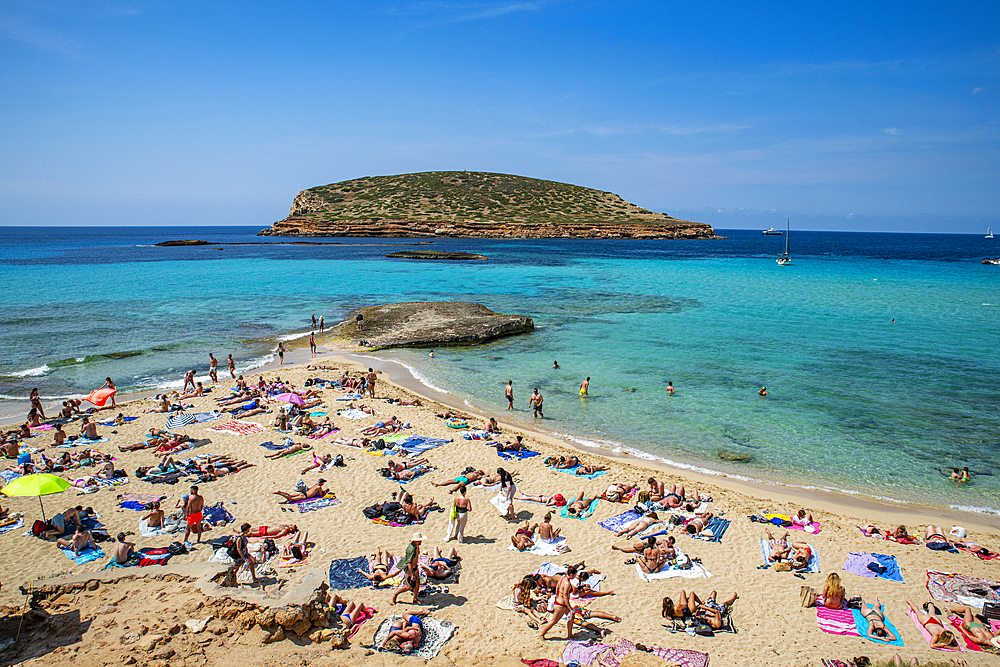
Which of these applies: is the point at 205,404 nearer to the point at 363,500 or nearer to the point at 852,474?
the point at 363,500

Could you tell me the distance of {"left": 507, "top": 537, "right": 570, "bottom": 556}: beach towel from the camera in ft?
33.6

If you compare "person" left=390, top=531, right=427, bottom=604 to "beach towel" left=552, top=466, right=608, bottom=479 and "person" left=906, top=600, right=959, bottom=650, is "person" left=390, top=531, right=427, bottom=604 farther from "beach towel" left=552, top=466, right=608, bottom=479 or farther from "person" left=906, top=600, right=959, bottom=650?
"person" left=906, top=600, right=959, bottom=650

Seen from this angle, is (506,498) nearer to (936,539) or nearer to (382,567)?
(382,567)

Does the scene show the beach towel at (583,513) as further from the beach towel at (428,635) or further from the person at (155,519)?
the person at (155,519)

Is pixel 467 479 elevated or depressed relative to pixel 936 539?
elevated

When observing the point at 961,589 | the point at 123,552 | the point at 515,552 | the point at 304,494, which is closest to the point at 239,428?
the point at 304,494

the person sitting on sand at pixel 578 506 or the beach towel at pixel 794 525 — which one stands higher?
the person sitting on sand at pixel 578 506

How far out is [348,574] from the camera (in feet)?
30.5

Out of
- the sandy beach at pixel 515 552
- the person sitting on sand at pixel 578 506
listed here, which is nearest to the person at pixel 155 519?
the sandy beach at pixel 515 552

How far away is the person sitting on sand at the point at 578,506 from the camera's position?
11.8m

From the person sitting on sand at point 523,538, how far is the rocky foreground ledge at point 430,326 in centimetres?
1940

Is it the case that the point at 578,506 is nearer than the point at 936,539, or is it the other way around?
the point at 936,539

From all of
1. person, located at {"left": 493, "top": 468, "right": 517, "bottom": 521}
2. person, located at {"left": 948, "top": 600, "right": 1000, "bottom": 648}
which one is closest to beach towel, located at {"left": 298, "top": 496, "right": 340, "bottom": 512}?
person, located at {"left": 493, "top": 468, "right": 517, "bottom": 521}

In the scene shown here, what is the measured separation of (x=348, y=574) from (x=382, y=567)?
0.60m
